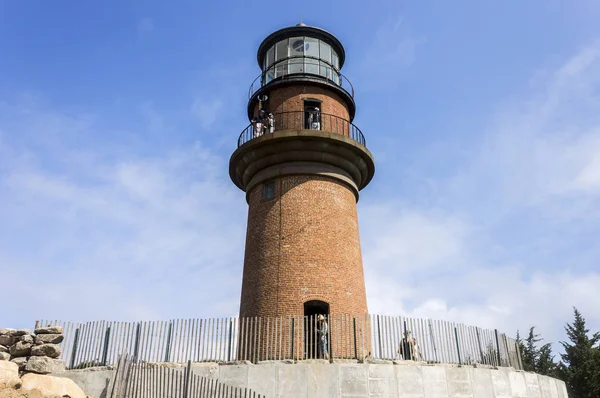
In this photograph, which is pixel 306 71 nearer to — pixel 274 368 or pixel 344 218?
pixel 344 218

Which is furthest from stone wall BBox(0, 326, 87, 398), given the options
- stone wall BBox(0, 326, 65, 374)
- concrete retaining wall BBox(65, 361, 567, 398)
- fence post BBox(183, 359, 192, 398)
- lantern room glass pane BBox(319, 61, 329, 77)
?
lantern room glass pane BBox(319, 61, 329, 77)

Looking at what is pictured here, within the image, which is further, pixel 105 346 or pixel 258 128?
pixel 258 128

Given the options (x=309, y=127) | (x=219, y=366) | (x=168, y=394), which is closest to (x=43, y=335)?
(x=168, y=394)

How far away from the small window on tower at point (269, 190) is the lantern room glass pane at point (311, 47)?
247 inches

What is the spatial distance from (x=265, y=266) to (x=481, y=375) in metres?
8.16

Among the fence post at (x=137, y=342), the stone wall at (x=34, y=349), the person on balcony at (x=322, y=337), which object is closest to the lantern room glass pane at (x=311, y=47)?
the person on balcony at (x=322, y=337)

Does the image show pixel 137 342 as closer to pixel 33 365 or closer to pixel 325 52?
pixel 33 365

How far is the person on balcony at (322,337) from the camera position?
15.6 meters

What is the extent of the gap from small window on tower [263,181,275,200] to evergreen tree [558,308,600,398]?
31.5 meters

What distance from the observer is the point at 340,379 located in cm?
1366

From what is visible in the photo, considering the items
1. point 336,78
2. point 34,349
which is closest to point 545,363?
point 336,78

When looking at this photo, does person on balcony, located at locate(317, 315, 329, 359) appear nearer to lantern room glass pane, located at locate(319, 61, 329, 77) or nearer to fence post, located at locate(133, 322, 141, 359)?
Result: fence post, located at locate(133, 322, 141, 359)

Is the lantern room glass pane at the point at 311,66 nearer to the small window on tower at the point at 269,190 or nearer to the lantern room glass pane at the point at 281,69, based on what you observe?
the lantern room glass pane at the point at 281,69

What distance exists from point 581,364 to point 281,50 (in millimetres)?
34697
